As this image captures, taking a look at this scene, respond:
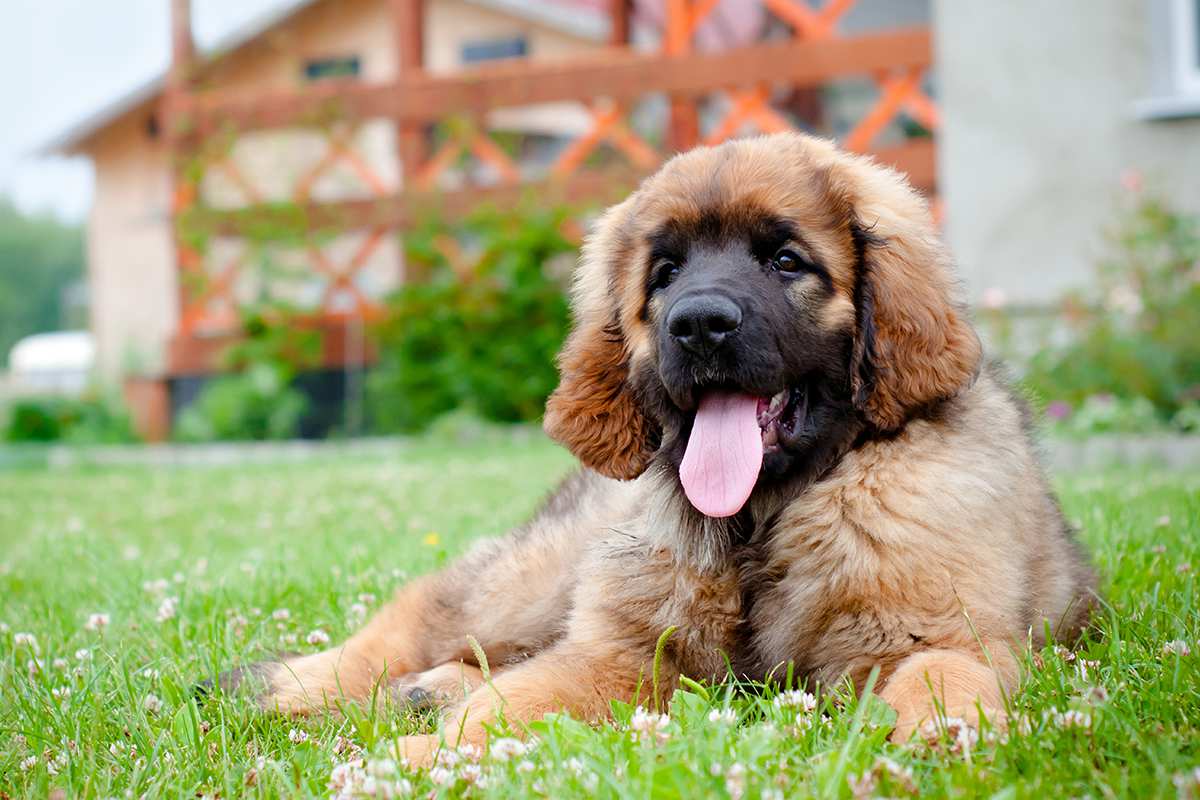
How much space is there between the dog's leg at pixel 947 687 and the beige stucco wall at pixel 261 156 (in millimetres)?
13807

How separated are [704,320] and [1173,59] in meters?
7.68

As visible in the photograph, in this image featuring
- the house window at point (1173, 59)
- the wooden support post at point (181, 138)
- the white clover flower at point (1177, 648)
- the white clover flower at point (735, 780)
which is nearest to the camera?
the white clover flower at point (735, 780)

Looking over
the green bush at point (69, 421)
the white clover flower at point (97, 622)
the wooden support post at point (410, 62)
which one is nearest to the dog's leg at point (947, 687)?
the white clover flower at point (97, 622)

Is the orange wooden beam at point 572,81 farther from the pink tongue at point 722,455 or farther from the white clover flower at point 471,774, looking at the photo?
the white clover flower at point 471,774

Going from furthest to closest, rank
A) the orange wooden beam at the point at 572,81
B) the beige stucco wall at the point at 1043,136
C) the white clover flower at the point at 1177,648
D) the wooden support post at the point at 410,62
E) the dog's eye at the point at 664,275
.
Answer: the wooden support post at the point at 410,62, the orange wooden beam at the point at 572,81, the beige stucco wall at the point at 1043,136, the dog's eye at the point at 664,275, the white clover flower at the point at 1177,648

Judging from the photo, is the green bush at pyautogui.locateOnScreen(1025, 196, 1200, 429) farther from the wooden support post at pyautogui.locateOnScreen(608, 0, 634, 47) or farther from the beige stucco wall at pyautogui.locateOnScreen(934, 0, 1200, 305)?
the wooden support post at pyautogui.locateOnScreen(608, 0, 634, 47)

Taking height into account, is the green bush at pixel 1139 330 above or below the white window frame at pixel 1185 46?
below

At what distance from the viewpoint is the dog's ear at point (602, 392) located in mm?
3221

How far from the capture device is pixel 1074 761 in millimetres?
2016

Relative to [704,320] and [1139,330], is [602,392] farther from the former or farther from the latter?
[1139,330]

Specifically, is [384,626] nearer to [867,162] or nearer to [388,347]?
[867,162]

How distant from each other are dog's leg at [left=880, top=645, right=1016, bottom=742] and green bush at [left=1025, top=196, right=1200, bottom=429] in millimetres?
5456

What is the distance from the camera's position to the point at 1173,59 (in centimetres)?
898

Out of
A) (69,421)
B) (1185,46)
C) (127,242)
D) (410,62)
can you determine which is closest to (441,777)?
(1185,46)
